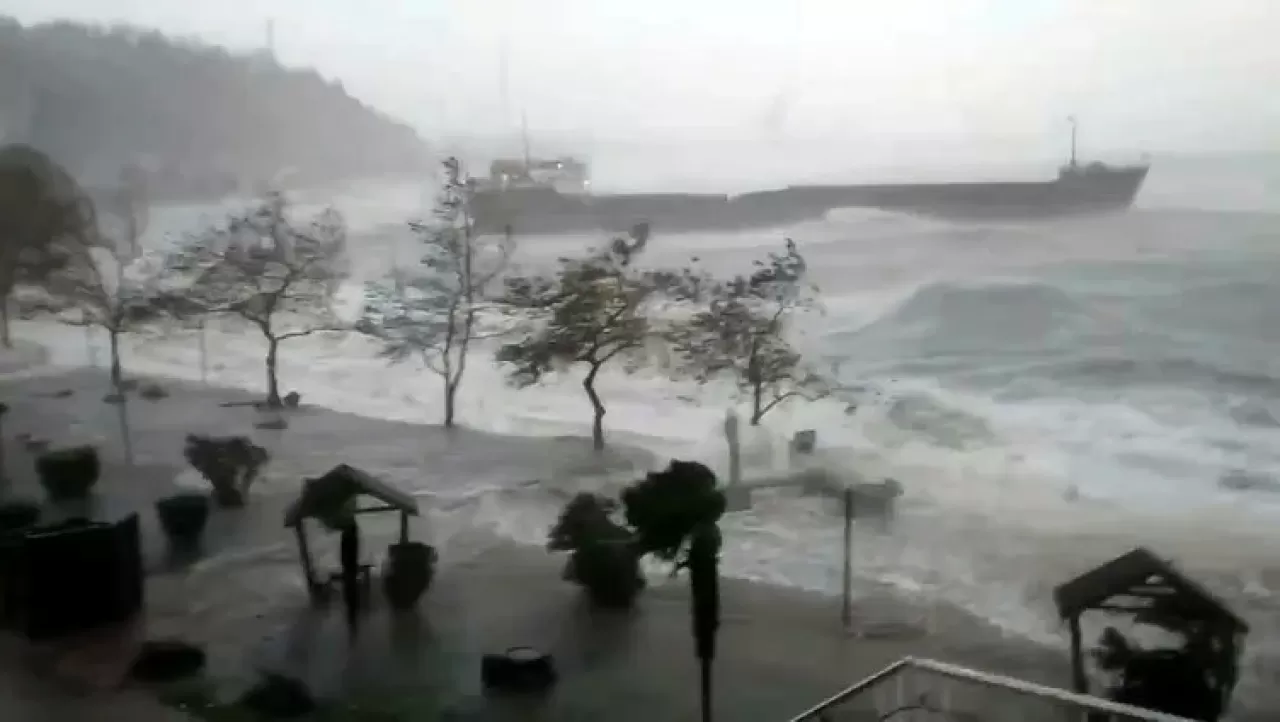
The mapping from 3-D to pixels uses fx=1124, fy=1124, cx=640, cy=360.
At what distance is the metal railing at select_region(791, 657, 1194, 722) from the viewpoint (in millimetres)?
2037

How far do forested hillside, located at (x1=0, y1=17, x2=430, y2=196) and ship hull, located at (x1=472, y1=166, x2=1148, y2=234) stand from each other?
1.28ft

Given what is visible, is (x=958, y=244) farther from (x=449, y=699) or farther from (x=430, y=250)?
(x=449, y=699)

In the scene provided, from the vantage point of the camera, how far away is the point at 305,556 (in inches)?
104

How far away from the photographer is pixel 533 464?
2.54m

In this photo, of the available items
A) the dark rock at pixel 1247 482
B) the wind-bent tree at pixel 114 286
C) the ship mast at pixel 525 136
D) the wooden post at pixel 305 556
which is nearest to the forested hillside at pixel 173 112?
the wind-bent tree at pixel 114 286

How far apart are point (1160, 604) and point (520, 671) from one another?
126 cm

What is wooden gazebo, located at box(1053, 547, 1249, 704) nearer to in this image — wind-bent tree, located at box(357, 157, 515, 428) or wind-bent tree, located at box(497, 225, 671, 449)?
wind-bent tree, located at box(497, 225, 671, 449)

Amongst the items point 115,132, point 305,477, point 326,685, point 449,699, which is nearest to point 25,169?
point 115,132

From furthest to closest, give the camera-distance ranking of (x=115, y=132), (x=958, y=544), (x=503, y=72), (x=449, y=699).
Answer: (x=115, y=132) < (x=503, y=72) < (x=449, y=699) < (x=958, y=544)

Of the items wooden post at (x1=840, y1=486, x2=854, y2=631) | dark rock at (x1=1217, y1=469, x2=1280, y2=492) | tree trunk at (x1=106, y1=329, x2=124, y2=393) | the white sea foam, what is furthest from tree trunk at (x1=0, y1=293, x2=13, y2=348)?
dark rock at (x1=1217, y1=469, x2=1280, y2=492)

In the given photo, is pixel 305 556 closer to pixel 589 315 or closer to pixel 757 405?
pixel 589 315

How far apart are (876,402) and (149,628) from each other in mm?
1743

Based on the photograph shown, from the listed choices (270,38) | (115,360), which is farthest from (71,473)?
A: (270,38)

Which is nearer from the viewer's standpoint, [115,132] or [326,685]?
[326,685]
